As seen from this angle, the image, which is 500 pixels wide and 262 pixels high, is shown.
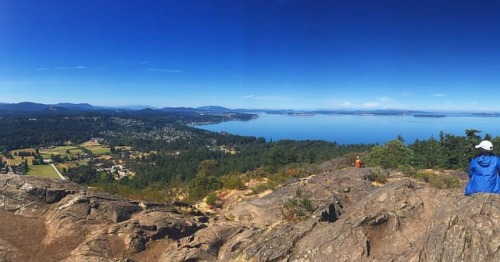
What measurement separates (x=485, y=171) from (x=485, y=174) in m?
0.12

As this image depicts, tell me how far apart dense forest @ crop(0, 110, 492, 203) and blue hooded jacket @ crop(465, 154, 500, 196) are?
44.4 feet

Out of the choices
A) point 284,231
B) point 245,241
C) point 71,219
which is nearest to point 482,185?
point 284,231

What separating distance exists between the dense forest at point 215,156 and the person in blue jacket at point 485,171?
13.5m

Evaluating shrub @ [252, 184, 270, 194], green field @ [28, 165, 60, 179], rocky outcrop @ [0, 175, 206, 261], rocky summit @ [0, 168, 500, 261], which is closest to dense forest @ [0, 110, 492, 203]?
shrub @ [252, 184, 270, 194]

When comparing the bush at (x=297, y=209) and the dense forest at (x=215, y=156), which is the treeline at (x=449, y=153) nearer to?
the dense forest at (x=215, y=156)

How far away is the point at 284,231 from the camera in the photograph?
8398 millimetres

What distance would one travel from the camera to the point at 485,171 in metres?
7.57

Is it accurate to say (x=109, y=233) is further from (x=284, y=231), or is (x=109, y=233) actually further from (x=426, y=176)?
(x=426, y=176)

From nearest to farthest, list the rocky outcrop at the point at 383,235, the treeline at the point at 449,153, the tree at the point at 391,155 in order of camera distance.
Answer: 1. the rocky outcrop at the point at 383,235
2. the tree at the point at 391,155
3. the treeline at the point at 449,153

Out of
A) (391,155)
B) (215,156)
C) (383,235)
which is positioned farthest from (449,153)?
(215,156)

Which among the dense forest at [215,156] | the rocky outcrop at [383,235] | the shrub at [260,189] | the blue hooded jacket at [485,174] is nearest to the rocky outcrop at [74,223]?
the rocky outcrop at [383,235]

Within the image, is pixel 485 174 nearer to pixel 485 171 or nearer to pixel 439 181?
pixel 485 171

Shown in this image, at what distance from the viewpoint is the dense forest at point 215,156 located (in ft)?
86.7

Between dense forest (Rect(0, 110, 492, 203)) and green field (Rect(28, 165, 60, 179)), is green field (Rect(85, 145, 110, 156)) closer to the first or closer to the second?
dense forest (Rect(0, 110, 492, 203))
